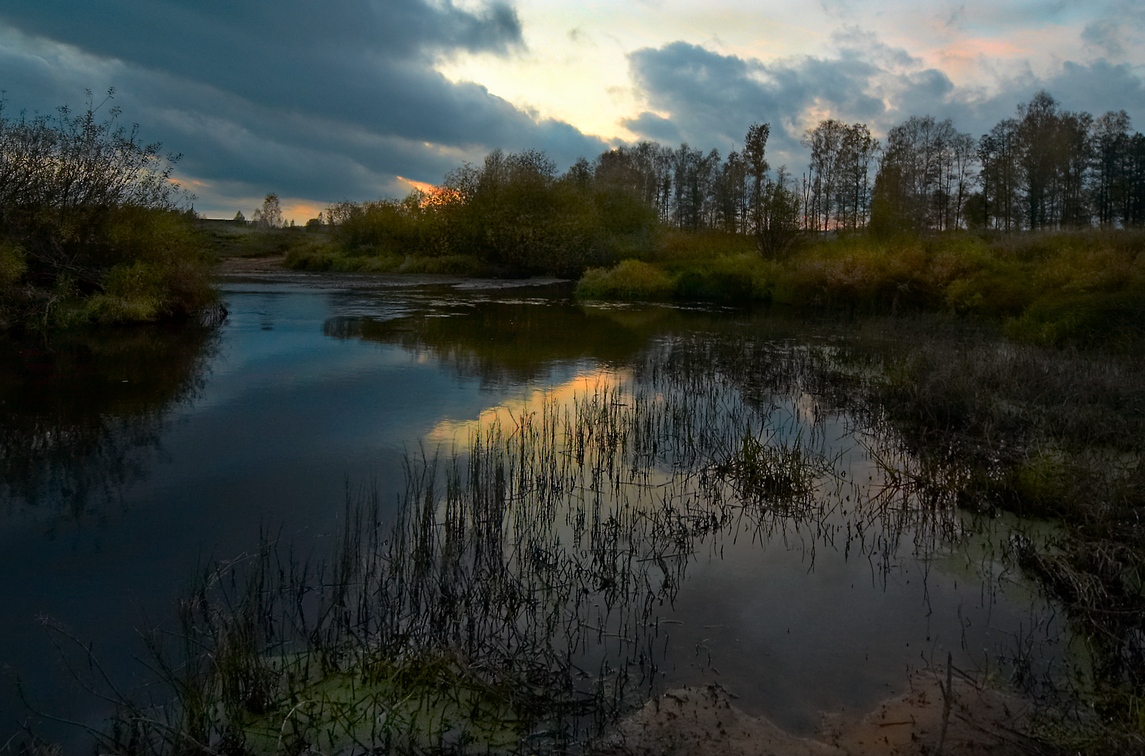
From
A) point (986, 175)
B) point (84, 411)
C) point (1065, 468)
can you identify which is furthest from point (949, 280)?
point (986, 175)

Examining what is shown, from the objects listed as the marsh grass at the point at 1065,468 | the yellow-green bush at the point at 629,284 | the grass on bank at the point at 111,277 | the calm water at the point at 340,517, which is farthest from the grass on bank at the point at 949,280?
the grass on bank at the point at 111,277

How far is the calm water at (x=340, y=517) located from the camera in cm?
409

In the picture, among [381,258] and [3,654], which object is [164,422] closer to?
[3,654]

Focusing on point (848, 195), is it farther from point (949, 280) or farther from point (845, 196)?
point (949, 280)

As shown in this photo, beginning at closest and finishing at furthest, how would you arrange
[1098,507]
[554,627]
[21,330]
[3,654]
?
[3,654]
[554,627]
[1098,507]
[21,330]

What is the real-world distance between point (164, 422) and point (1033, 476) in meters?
9.60

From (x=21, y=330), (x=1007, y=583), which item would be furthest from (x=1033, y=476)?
(x=21, y=330)

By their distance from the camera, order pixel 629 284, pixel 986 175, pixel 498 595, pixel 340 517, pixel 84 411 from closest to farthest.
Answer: pixel 498 595, pixel 340 517, pixel 84 411, pixel 629 284, pixel 986 175

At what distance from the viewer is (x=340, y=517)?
606 cm

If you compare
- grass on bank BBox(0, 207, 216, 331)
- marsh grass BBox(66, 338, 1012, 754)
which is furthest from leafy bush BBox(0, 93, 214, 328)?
marsh grass BBox(66, 338, 1012, 754)

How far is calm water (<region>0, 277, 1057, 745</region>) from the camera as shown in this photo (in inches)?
161

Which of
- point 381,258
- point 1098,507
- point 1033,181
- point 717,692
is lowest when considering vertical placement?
point 717,692

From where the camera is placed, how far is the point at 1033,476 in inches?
243

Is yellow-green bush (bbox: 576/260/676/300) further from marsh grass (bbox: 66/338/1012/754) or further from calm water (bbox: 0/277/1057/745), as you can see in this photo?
marsh grass (bbox: 66/338/1012/754)
